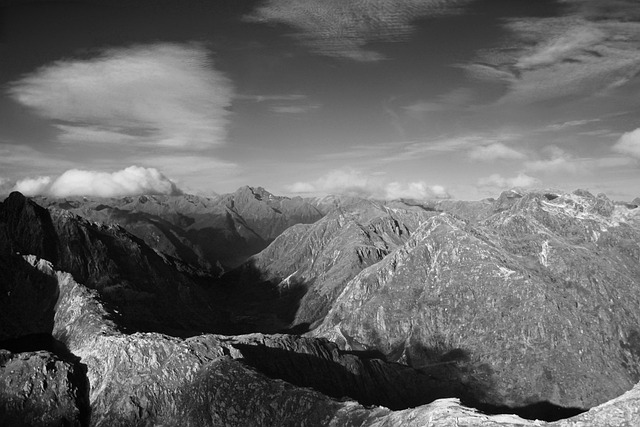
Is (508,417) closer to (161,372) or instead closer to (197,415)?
(197,415)

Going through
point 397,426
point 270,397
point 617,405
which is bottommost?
point 270,397

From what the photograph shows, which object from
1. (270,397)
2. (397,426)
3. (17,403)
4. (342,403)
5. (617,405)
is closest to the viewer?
(617,405)

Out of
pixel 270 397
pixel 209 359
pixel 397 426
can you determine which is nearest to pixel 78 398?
pixel 209 359

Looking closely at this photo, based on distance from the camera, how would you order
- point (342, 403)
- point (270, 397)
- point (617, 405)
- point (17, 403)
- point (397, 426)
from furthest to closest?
point (17, 403) → point (270, 397) → point (342, 403) → point (397, 426) → point (617, 405)

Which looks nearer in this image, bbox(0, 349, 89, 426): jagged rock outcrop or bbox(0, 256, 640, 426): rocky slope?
bbox(0, 256, 640, 426): rocky slope

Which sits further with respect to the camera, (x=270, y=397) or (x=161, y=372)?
(x=161, y=372)

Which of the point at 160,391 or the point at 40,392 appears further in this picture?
the point at 40,392

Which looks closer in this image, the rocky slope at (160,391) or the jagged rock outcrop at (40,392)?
the rocky slope at (160,391)

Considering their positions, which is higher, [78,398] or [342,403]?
[342,403]
